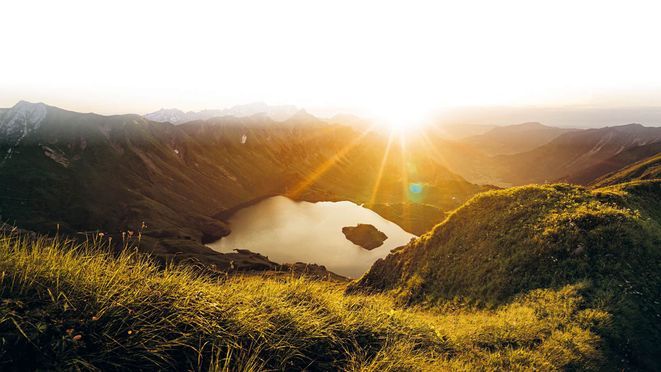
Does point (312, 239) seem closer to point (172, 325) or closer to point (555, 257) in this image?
point (555, 257)

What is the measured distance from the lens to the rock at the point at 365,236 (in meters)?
139

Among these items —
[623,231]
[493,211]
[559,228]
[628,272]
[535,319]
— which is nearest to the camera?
[535,319]

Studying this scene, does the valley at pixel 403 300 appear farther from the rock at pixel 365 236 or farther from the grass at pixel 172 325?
the rock at pixel 365 236

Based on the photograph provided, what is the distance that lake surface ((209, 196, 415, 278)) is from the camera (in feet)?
410

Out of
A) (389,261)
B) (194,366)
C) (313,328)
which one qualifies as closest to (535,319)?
(313,328)

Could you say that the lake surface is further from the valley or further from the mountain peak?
the mountain peak

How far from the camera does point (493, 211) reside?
80.5 feet

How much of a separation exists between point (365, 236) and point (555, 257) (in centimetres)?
12977

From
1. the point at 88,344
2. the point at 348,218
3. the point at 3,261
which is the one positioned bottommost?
the point at 348,218

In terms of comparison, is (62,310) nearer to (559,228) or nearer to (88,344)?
(88,344)

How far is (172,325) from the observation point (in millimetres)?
4656

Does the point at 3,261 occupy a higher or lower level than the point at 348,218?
higher

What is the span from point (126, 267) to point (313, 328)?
356 cm

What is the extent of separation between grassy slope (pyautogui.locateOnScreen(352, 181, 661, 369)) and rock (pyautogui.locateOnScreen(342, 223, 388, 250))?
11242cm
